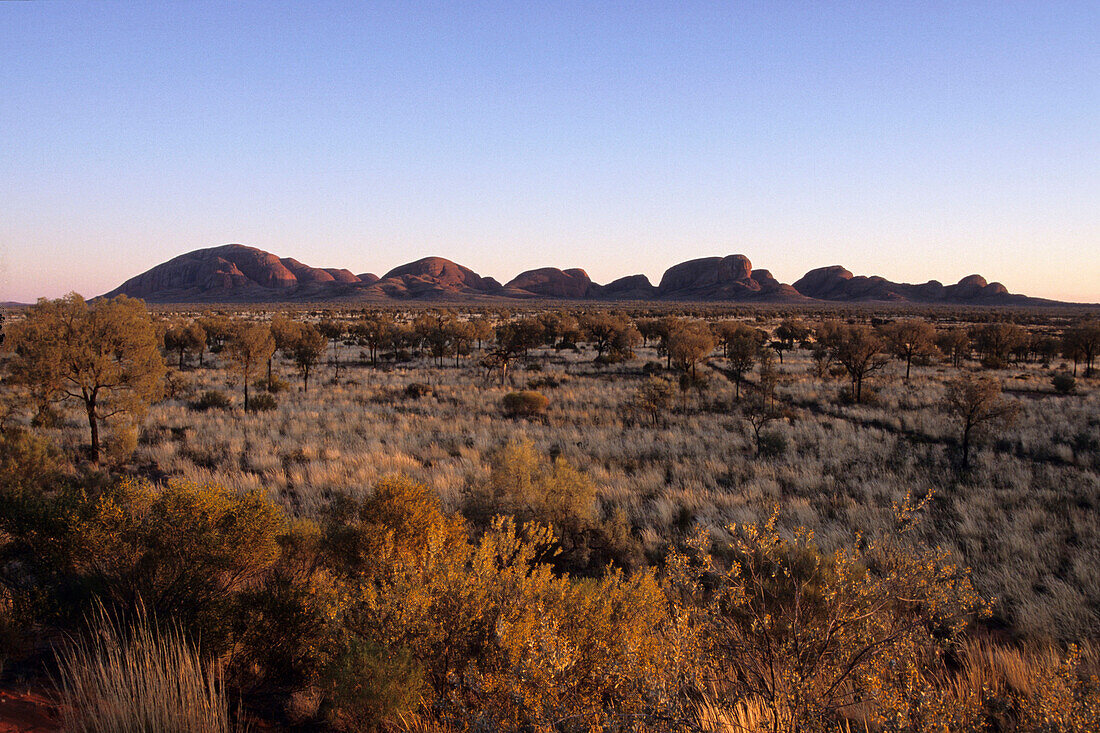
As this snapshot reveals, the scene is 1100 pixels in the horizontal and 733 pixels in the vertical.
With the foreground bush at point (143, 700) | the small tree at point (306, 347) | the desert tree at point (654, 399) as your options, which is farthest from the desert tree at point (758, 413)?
the small tree at point (306, 347)

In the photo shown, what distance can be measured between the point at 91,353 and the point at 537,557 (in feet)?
39.2

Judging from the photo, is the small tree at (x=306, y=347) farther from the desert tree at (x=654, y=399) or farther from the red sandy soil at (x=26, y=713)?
the red sandy soil at (x=26, y=713)

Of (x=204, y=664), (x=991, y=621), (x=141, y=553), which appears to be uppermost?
(x=141, y=553)

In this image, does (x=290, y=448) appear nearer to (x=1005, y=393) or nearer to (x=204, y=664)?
(x=204, y=664)

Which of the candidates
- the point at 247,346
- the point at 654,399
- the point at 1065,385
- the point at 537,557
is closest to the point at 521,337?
the point at 654,399

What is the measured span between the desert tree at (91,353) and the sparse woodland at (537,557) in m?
0.07

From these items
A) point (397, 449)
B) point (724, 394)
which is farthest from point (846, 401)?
point (397, 449)

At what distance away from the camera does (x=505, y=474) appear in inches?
353

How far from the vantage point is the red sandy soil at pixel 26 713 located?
3.38m

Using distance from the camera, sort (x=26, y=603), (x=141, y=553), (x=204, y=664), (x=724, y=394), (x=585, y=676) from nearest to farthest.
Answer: (x=585, y=676)
(x=204, y=664)
(x=26, y=603)
(x=141, y=553)
(x=724, y=394)

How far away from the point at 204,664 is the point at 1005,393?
31.0m

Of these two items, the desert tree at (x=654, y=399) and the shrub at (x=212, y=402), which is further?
the shrub at (x=212, y=402)

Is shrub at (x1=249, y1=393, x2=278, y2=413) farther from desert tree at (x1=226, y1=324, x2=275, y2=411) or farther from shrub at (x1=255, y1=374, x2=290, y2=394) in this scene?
shrub at (x1=255, y1=374, x2=290, y2=394)

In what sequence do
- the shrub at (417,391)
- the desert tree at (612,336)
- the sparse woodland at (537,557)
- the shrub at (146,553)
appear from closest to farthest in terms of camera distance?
the sparse woodland at (537,557) → the shrub at (146,553) → the shrub at (417,391) → the desert tree at (612,336)
